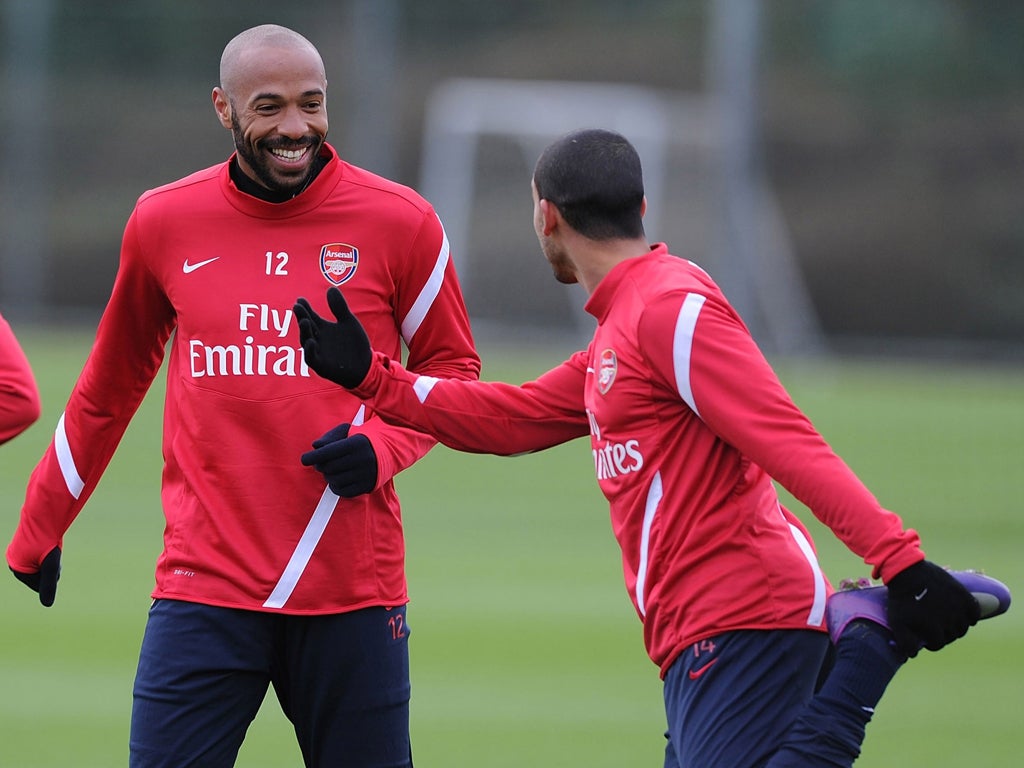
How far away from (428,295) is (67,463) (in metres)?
1.03

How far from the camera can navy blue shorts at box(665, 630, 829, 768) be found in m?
3.54

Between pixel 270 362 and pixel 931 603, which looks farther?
pixel 270 362

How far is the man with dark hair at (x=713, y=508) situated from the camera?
134 inches

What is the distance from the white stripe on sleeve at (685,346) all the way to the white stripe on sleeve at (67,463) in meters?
1.71

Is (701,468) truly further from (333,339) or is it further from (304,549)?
(304,549)

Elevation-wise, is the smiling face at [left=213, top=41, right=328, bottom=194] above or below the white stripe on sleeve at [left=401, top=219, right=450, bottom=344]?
above

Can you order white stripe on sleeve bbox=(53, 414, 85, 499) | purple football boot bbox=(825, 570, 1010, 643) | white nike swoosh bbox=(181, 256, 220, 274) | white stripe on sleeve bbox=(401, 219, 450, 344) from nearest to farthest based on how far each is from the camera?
purple football boot bbox=(825, 570, 1010, 643)
white nike swoosh bbox=(181, 256, 220, 274)
white stripe on sleeve bbox=(401, 219, 450, 344)
white stripe on sleeve bbox=(53, 414, 85, 499)

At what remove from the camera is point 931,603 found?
333 cm

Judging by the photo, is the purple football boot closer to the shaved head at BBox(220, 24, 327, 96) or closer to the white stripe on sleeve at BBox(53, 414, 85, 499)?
the shaved head at BBox(220, 24, 327, 96)

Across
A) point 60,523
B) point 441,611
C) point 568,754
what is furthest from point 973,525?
point 60,523

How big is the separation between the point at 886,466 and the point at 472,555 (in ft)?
17.9

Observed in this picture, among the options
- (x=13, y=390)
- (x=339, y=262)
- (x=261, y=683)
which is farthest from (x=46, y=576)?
(x=339, y=262)

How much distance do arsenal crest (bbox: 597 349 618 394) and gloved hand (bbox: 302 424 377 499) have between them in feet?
1.89

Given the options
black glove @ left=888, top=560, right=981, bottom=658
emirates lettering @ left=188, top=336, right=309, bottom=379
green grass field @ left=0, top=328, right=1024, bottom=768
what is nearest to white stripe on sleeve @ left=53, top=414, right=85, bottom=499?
emirates lettering @ left=188, top=336, right=309, bottom=379
